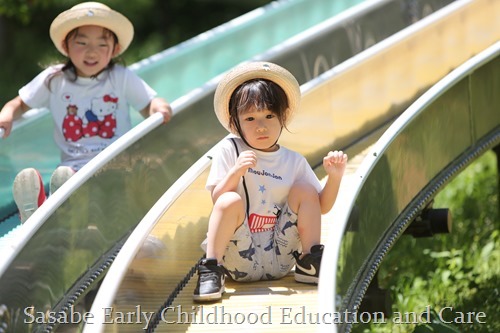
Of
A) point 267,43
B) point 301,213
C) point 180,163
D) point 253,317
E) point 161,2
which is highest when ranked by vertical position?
point 161,2

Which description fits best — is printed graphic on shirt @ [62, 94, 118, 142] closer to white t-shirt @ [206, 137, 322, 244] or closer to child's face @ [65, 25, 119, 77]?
child's face @ [65, 25, 119, 77]

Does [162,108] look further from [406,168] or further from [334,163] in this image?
[334,163]

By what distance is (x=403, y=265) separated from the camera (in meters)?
8.87

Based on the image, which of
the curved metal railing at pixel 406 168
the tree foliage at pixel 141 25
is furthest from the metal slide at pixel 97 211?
the tree foliage at pixel 141 25

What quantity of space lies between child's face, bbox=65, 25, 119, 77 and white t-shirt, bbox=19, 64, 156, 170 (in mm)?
100

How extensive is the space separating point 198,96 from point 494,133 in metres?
1.89

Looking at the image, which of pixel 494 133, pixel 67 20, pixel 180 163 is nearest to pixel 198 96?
pixel 180 163

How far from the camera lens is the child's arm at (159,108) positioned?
5914 mm

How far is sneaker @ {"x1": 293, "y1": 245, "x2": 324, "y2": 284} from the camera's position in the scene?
4645 millimetres

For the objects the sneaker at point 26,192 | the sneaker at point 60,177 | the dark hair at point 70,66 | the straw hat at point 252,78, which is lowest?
the sneaker at point 26,192

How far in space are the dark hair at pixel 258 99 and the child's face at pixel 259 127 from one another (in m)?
0.02

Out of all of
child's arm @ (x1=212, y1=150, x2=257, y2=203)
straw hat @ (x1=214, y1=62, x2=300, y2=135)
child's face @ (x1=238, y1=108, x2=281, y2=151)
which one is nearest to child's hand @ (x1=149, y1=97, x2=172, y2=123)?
straw hat @ (x1=214, y1=62, x2=300, y2=135)

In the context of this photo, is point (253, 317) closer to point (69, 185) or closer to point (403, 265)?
point (69, 185)

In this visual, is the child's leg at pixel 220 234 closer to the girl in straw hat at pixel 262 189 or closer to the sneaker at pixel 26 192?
the girl in straw hat at pixel 262 189
